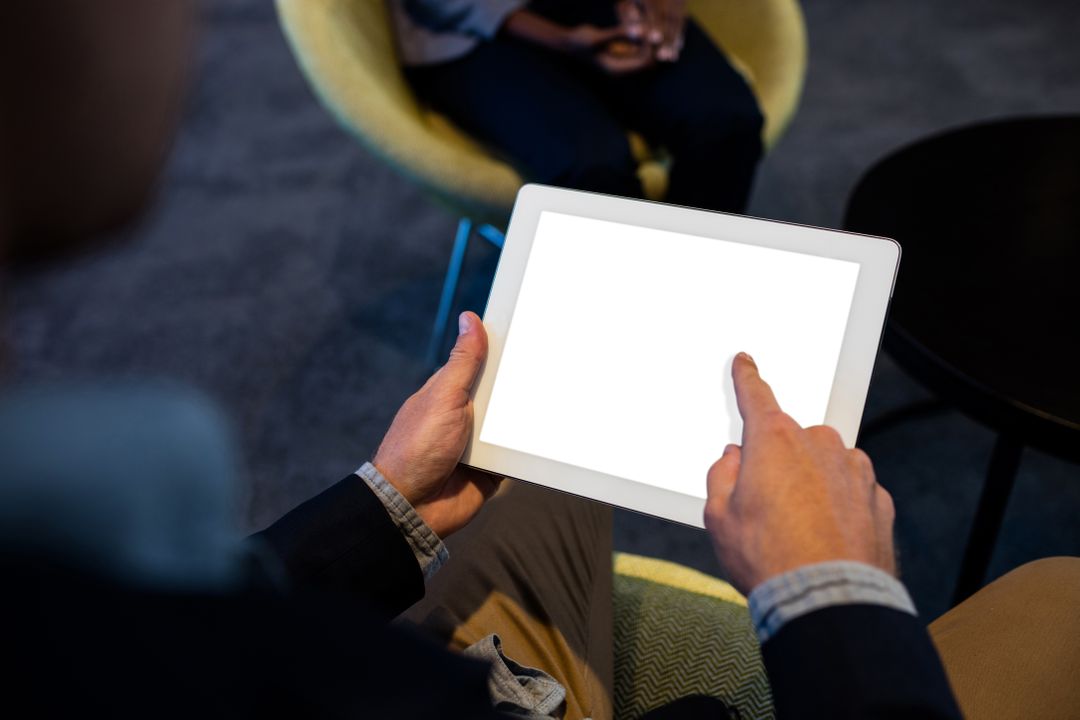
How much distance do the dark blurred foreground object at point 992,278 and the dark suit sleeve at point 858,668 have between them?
0.57m

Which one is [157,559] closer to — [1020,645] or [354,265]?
[1020,645]

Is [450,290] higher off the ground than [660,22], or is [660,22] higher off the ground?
[660,22]

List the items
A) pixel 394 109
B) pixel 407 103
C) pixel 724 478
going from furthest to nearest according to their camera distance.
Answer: pixel 407 103 < pixel 394 109 < pixel 724 478

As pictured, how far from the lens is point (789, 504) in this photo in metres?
0.57

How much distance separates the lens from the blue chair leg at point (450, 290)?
5.14 feet

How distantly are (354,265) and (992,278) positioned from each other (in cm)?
123

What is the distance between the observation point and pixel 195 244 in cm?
190

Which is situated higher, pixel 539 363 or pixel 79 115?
pixel 79 115

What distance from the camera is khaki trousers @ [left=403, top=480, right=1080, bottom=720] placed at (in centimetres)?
66

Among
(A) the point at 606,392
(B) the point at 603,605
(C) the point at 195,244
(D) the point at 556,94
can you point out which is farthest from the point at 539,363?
(C) the point at 195,244

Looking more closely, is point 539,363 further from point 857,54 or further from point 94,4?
point 857,54

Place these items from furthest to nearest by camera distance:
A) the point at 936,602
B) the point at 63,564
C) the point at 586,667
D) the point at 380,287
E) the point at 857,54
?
the point at 857,54, the point at 380,287, the point at 936,602, the point at 586,667, the point at 63,564

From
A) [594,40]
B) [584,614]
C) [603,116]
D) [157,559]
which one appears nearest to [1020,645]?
[584,614]

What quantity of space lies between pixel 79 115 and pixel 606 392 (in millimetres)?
532
